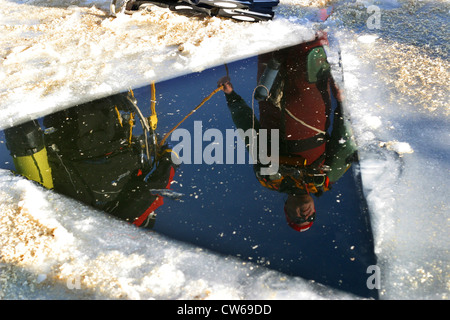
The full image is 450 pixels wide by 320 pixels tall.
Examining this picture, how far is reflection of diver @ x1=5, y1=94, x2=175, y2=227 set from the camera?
6.58 feet

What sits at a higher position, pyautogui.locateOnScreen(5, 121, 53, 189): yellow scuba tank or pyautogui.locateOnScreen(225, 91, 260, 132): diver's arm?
pyautogui.locateOnScreen(225, 91, 260, 132): diver's arm

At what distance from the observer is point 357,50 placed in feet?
10.8

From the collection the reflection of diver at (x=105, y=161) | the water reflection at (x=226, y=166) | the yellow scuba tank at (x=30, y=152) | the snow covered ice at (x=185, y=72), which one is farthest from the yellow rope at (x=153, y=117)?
the yellow scuba tank at (x=30, y=152)

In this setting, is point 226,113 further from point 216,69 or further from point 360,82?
point 360,82

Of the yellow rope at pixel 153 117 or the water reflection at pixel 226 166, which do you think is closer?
the water reflection at pixel 226 166

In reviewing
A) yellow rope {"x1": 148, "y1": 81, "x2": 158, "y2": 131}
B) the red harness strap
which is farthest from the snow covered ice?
yellow rope {"x1": 148, "y1": 81, "x2": 158, "y2": 131}

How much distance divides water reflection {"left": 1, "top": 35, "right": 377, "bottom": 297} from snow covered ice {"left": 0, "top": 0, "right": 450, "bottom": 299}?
0.30 ft

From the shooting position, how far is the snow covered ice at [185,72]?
1.59m

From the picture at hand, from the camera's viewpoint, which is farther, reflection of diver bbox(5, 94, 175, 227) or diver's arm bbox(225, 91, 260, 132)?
diver's arm bbox(225, 91, 260, 132)

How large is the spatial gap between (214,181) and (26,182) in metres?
0.99

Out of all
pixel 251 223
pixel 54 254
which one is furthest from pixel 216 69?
pixel 54 254

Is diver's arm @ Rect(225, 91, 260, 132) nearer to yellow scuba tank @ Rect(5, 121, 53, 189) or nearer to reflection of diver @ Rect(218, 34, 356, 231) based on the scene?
reflection of diver @ Rect(218, 34, 356, 231)

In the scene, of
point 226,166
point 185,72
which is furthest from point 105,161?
point 185,72

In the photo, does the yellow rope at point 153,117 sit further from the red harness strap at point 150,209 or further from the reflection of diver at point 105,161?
the red harness strap at point 150,209
